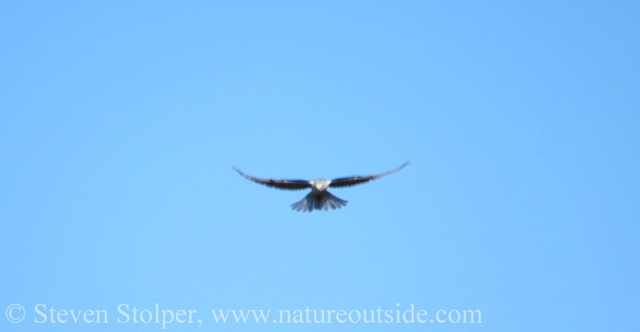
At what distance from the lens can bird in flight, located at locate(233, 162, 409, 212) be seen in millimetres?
44250

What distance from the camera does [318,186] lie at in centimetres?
4428

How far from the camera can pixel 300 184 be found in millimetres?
44406

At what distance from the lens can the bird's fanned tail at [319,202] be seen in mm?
44562

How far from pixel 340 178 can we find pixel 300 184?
70cm

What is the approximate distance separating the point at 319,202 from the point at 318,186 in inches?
16.6

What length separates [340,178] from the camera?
44.4 meters

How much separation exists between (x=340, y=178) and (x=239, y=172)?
1773mm

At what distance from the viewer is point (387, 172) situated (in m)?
44.1

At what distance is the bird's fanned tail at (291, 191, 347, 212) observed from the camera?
146 ft

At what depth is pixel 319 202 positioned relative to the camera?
4459cm

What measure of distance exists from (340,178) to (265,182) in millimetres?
1312

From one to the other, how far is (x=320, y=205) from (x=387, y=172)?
138 centimetres

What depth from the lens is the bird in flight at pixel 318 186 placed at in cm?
4425
